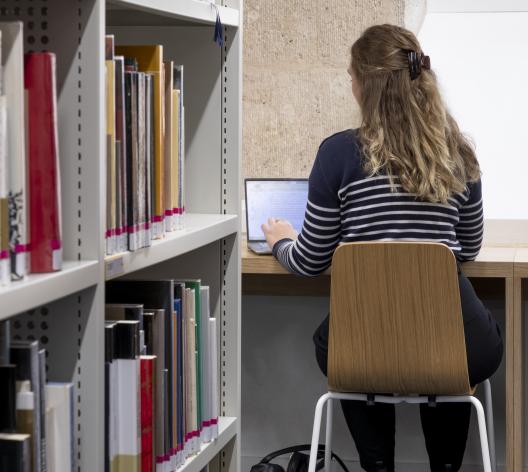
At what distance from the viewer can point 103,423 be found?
1235 mm

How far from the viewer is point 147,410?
4.77ft

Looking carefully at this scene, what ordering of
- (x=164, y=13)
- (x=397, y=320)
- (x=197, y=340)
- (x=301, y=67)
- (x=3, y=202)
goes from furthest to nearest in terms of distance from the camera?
(x=301, y=67), (x=397, y=320), (x=197, y=340), (x=164, y=13), (x=3, y=202)

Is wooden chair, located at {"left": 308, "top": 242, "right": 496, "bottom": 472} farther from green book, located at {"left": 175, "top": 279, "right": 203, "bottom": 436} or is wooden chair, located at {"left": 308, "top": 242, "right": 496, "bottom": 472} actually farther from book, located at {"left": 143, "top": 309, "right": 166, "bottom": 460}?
book, located at {"left": 143, "top": 309, "right": 166, "bottom": 460}

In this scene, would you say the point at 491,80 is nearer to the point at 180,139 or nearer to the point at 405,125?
the point at 405,125

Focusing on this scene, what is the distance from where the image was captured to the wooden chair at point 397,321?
211cm

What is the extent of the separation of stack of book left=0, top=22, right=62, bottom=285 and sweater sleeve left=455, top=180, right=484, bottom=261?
151cm

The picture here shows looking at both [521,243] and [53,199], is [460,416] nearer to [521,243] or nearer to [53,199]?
[521,243]

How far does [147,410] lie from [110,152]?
1.36 feet

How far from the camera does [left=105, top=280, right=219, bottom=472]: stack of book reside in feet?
4.46

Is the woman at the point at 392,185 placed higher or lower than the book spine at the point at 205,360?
higher

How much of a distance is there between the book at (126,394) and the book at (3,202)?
0.35m

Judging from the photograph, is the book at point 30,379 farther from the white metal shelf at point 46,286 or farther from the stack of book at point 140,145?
the stack of book at point 140,145

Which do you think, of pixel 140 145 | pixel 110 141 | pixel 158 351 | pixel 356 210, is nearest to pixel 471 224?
pixel 356 210

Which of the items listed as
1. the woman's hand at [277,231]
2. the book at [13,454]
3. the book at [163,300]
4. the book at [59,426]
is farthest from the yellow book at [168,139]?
the woman's hand at [277,231]
